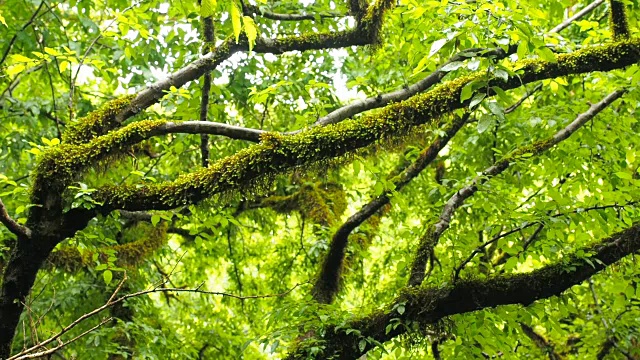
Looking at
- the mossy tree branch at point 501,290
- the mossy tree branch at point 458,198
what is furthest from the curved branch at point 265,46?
the mossy tree branch at point 501,290

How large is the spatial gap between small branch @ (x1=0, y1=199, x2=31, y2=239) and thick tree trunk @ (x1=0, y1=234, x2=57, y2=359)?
0.14 feet

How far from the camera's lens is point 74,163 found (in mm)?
3113

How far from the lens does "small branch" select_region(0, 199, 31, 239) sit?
2801 millimetres

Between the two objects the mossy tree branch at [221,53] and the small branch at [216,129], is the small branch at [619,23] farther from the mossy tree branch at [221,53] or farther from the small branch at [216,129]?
the small branch at [216,129]

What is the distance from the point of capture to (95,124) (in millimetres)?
3389

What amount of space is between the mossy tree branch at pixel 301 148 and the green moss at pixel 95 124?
399 millimetres

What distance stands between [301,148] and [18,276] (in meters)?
1.71

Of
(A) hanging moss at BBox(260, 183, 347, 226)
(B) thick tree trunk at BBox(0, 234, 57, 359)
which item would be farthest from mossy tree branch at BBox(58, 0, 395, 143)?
(A) hanging moss at BBox(260, 183, 347, 226)

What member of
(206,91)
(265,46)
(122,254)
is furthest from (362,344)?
(122,254)

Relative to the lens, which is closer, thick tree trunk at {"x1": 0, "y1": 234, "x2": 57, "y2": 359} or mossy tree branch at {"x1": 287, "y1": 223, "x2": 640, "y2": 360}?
thick tree trunk at {"x1": 0, "y1": 234, "x2": 57, "y2": 359}

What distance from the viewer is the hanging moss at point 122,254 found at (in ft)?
16.0

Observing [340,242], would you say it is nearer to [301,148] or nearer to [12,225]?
[301,148]

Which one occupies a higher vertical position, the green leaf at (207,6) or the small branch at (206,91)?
the green leaf at (207,6)

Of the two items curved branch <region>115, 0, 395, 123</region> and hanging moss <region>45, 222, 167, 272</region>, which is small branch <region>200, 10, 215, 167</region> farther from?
→ hanging moss <region>45, 222, 167, 272</region>
